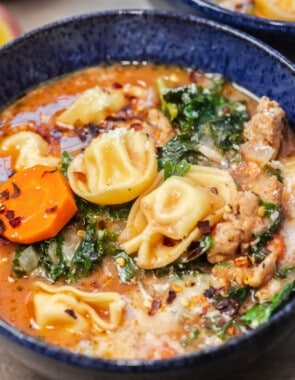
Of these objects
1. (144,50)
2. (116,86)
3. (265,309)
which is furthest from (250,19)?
(265,309)

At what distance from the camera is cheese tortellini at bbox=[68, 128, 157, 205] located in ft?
10.9

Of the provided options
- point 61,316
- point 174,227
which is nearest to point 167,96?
point 174,227

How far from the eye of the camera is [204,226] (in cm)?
310

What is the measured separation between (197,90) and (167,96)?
0.18 m

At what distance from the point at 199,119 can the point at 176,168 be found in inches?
19.4

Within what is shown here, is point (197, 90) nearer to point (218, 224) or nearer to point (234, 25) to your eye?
point (234, 25)

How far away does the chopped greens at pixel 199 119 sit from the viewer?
→ 3.58 m

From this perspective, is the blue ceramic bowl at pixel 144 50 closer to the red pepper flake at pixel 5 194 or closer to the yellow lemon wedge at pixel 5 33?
the yellow lemon wedge at pixel 5 33

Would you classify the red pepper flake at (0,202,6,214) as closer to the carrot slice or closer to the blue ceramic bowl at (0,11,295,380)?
the carrot slice

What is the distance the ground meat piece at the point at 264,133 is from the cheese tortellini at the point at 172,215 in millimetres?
283

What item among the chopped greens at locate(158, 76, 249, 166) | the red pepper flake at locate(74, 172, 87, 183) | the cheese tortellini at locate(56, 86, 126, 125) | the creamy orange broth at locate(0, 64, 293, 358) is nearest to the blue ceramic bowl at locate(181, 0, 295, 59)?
the chopped greens at locate(158, 76, 249, 166)

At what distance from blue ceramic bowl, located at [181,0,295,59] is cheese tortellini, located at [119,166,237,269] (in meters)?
1.12

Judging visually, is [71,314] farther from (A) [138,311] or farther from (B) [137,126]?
(B) [137,126]

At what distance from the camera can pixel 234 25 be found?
13.4 ft
